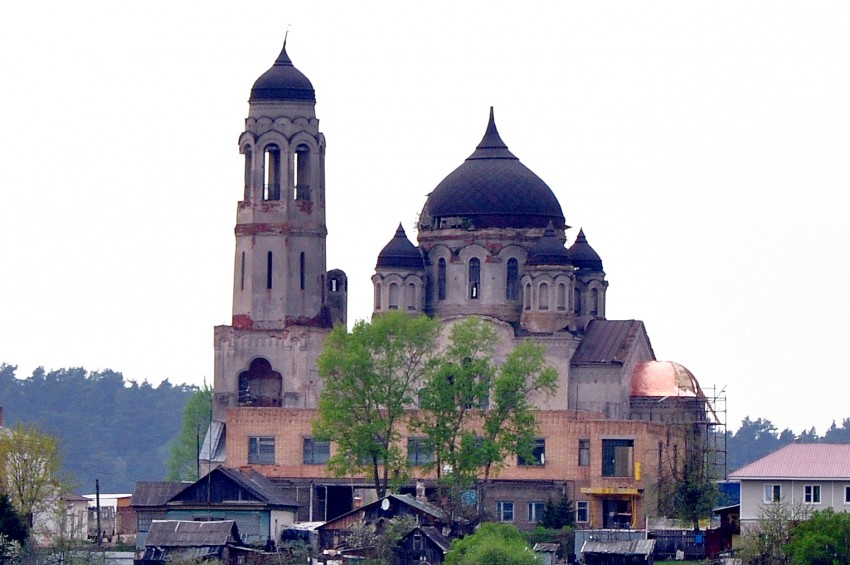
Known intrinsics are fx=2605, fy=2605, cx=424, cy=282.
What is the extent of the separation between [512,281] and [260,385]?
9.42 metres

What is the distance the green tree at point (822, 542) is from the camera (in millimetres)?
67812

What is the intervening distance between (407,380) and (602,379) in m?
8.54

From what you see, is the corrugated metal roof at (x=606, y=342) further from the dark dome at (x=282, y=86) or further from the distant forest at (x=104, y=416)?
the distant forest at (x=104, y=416)

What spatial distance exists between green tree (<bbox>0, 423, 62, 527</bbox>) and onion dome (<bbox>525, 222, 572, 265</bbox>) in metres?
17.8

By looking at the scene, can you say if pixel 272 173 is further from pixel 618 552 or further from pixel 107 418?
pixel 107 418

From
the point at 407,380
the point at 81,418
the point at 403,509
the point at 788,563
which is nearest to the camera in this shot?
the point at 788,563

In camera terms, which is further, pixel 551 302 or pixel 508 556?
pixel 551 302

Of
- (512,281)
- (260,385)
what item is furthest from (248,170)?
(512,281)

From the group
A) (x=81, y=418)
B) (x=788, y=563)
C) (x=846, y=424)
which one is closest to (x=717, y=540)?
(x=788, y=563)

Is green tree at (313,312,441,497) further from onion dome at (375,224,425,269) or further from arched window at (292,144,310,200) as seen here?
arched window at (292,144,310,200)

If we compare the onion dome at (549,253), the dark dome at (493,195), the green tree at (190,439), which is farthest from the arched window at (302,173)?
the green tree at (190,439)

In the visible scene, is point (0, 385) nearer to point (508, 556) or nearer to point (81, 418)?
point (81, 418)

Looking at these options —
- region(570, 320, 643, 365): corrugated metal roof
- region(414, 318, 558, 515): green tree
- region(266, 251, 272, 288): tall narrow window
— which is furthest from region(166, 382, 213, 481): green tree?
region(414, 318, 558, 515): green tree

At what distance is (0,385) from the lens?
171500 mm
